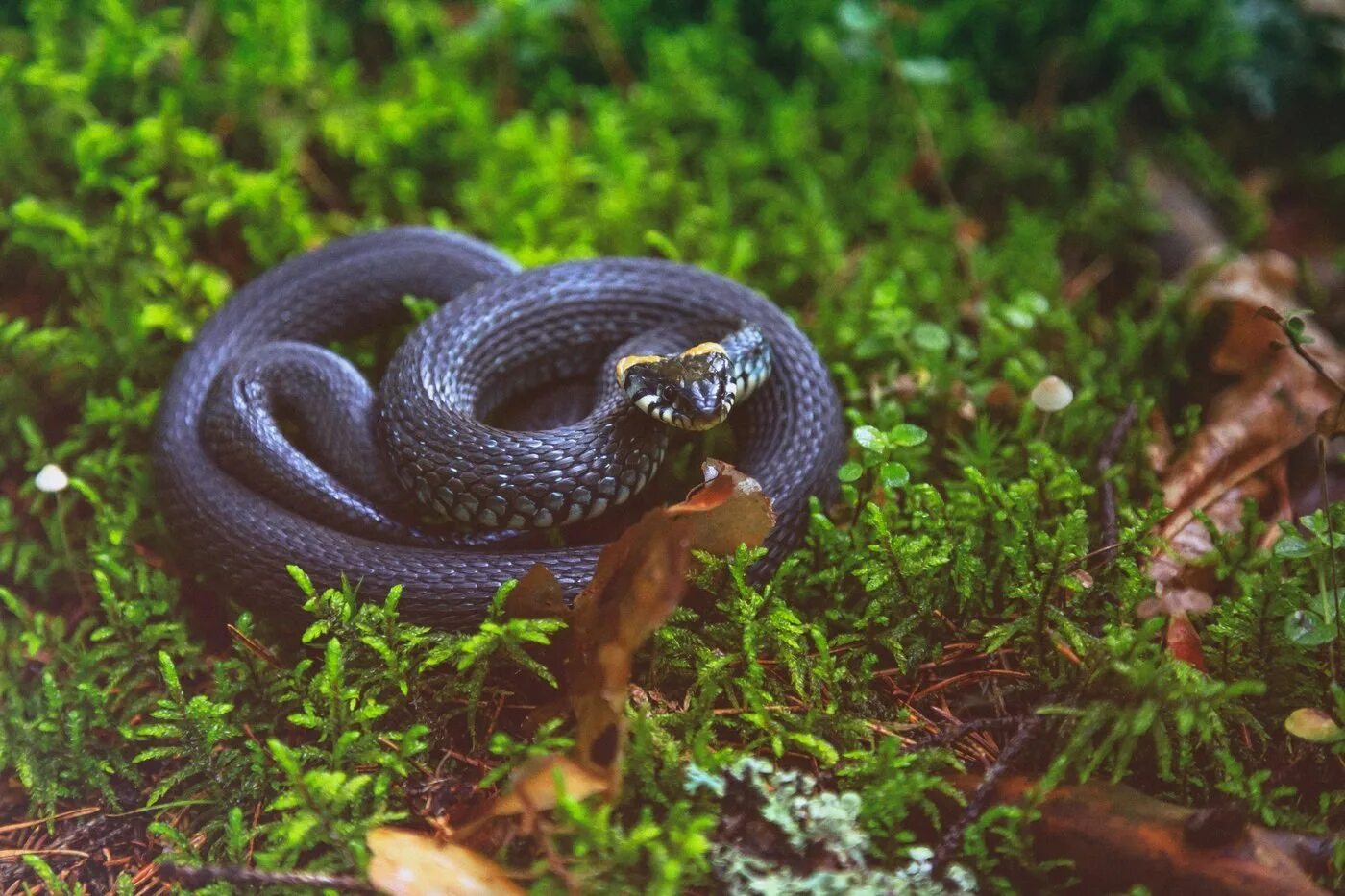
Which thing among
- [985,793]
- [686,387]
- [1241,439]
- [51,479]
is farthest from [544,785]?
[1241,439]

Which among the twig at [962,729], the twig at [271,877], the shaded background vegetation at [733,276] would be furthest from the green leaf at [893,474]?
the twig at [271,877]

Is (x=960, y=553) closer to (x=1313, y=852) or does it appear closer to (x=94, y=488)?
(x=1313, y=852)

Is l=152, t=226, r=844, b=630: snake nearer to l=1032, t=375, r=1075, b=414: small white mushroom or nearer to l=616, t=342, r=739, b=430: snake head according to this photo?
l=616, t=342, r=739, b=430: snake head

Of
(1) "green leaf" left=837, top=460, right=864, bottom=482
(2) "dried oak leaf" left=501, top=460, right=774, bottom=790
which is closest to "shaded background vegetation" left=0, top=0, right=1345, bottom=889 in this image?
(1) "green leaf" left=837, top=460, right=864, bottom=482

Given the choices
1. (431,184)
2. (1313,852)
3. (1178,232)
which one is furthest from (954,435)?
(431,184)

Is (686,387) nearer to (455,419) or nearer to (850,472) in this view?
(850,472)
